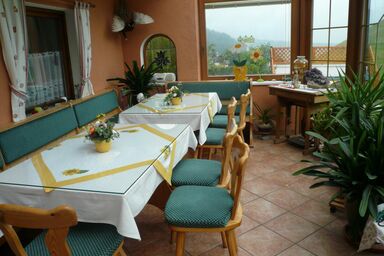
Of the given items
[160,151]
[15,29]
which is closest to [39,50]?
[15,29]

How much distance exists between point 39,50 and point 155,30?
1877 millimetres

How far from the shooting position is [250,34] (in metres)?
4.89

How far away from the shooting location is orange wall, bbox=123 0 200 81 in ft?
15.8

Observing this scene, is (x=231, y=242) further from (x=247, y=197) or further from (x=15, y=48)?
(x=15, y=48)

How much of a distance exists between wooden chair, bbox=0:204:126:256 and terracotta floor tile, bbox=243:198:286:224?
1341 millimetres

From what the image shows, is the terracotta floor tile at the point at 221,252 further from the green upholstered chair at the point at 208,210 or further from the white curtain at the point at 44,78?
the white curtain at the point at 44,78

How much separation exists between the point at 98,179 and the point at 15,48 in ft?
6.71

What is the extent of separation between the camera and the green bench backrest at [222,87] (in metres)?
4.61

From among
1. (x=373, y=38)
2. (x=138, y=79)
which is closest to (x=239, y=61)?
(x=138, y=79)

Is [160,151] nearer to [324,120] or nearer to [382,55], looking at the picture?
[324,120]

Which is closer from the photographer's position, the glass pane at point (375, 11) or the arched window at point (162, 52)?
the glass pane at point (375, 11)

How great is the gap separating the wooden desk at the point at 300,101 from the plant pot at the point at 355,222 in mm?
1480

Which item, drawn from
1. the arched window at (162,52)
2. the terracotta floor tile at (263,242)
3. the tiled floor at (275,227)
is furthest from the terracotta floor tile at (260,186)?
the arched window at (162,52)

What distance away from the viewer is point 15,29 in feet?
9.96
